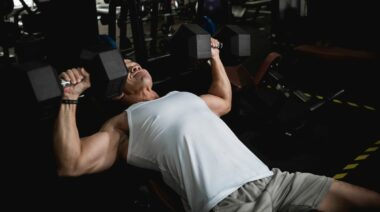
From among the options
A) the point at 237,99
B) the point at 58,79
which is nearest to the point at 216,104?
the point at 58,79

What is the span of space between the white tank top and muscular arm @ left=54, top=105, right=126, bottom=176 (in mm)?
71

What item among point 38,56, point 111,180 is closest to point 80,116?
point 111,180

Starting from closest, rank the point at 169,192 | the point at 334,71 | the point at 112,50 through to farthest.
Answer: the point at 112,50 → the point at 169,192 → the point at 334,71

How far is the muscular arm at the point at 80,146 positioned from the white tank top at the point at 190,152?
7cm

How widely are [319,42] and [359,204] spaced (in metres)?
3.12

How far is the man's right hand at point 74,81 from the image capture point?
1.30 metres

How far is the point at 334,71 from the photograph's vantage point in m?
4.08

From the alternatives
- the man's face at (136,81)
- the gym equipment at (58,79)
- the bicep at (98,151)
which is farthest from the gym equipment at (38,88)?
the man's face at (136,81)

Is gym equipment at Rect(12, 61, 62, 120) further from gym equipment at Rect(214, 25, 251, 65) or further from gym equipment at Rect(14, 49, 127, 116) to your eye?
gym equipment at Rect(214, 25, 251, 65)

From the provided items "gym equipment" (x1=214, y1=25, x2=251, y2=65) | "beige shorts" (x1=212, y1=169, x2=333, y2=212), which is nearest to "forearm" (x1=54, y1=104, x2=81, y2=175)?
"beige shorts" (x1=212, y1=169, x2=333, y2=212)

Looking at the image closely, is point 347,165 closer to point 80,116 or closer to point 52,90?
point 80,116

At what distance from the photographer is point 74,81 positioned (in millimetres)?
1295

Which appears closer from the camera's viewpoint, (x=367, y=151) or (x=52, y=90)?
(x=52, y=90)

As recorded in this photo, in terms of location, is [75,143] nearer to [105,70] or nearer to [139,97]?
[105,70]
